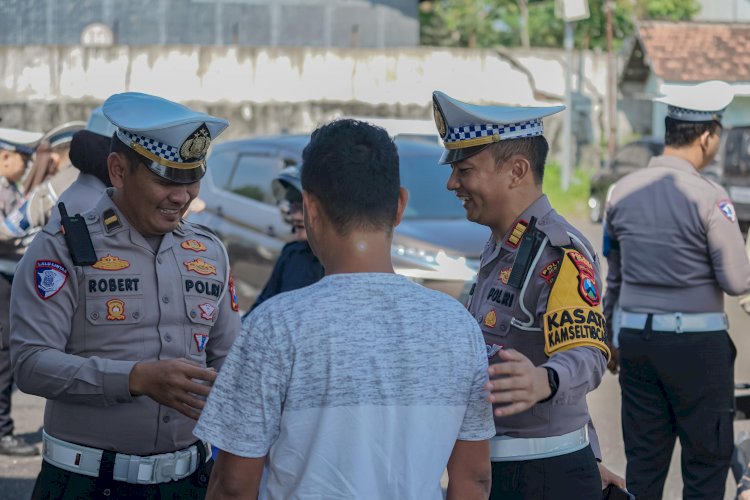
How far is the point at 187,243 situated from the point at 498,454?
113cm

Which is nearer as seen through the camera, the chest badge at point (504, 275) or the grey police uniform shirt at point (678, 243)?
the chest badge at point (504, 275)

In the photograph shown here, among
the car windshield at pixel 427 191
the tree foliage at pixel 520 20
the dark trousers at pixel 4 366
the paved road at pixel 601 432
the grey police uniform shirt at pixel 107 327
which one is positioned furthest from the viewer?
the tree foliage at pixel 520 20

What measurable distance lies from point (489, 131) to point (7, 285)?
14.8ft

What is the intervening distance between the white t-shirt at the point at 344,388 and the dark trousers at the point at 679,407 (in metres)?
2.92

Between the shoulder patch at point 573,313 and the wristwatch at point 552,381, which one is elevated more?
the shoulder patch at point 573,313

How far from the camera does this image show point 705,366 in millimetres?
5125

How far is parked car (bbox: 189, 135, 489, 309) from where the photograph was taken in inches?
362

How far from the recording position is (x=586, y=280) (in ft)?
10.7

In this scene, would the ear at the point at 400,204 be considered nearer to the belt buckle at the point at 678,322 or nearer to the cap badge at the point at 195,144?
the cap badge at the point at 195,144

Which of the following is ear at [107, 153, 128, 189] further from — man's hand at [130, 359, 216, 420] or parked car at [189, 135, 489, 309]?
parked car at [189, 135, 489, 309]

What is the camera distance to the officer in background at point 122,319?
10.5ft

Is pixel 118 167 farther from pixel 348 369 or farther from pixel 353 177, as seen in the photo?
pixel 348 369

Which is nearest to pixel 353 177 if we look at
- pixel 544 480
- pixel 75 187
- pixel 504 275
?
pixel 504 275

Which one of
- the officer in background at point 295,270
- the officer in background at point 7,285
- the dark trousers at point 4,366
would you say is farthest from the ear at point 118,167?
the dark trousers at point 4,366
